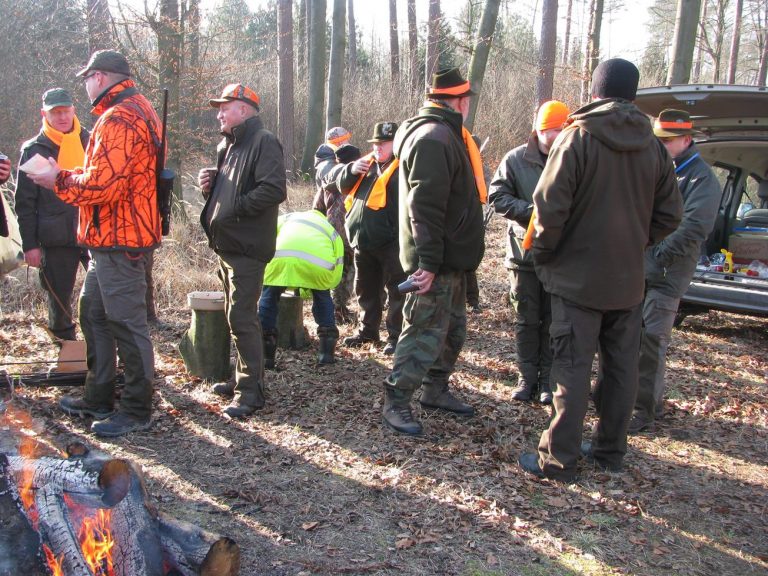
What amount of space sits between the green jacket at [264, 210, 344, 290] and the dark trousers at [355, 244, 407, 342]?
38cm

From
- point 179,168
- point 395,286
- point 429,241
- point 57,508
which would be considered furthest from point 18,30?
point 57,508

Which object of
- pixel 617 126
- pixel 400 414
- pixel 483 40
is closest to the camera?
pixel 617 126

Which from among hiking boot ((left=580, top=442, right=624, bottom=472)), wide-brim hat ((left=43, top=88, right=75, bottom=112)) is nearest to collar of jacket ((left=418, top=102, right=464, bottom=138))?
hiking boot ((left=580, top=442, right=624, bottom=472))

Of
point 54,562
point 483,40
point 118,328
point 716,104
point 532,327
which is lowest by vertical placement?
point 54,562

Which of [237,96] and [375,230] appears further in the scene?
[375,230]

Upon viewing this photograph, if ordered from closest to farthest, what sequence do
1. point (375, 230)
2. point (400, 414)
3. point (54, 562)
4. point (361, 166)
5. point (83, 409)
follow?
1. point (54, 562)
2. point (400, 414)
3. point (83, 409)
4. point (375, 230)
5. point (361, 166)

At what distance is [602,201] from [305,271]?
2886 mm

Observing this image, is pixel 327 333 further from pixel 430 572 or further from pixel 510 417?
pixel 430 572

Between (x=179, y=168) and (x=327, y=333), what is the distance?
6624mm

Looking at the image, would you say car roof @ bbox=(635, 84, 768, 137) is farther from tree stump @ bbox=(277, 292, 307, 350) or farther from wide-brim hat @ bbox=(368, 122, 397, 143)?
tree stump @ bbox=(277, 292, 307, 350)

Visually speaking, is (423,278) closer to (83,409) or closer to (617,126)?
(617,126)

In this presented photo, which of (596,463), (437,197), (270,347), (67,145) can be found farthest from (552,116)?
(67,145)

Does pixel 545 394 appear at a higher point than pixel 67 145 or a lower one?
lower

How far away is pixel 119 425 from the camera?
175 inches
